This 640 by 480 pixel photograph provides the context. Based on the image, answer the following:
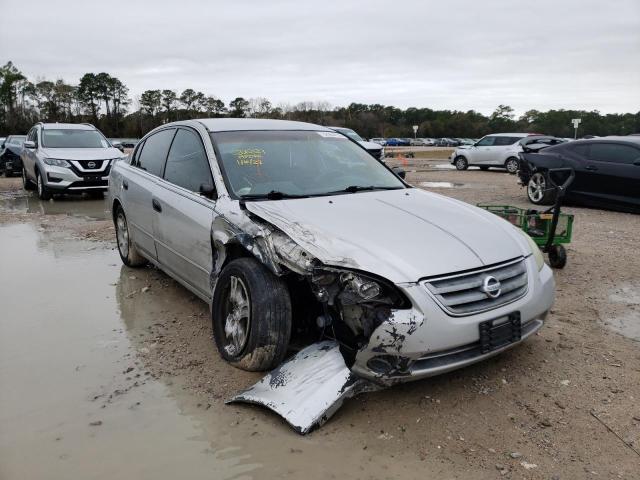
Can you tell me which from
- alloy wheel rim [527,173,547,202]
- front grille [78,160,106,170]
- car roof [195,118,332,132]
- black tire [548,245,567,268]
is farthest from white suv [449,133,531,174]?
car roof [195,118,332,132]

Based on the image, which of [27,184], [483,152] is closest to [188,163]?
[27,184]

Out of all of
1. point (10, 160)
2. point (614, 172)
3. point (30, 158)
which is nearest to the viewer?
point (614, 172)

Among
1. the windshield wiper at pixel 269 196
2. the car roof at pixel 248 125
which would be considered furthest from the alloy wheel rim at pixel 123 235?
the windshield wiper at pixel 269 196

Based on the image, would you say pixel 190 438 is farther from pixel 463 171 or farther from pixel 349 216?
pixel 463 171

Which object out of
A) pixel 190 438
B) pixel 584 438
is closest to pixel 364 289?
pixel 190 438

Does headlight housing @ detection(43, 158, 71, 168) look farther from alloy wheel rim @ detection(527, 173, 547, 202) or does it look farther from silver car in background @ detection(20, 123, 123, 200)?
alloy wheel rim @ detection(527, 173, 547, 202)

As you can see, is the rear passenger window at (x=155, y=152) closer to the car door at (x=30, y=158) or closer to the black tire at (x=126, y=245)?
the black tire at (x=126, y=245)

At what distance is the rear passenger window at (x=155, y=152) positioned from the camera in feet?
16.5

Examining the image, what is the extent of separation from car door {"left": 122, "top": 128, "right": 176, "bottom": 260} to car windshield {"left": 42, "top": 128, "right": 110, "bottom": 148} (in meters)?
7.63

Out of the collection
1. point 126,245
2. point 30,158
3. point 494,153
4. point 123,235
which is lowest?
point 126,245

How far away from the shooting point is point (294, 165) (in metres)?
4.26

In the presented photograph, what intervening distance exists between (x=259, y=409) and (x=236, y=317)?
668mm

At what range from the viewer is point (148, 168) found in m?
5.30

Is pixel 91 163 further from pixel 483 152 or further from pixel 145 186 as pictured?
pixel 483 152
